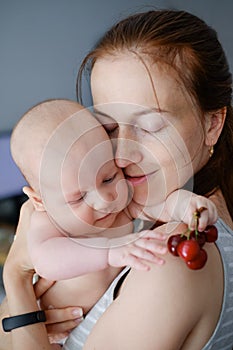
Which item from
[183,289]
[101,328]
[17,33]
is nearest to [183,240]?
[183,289]

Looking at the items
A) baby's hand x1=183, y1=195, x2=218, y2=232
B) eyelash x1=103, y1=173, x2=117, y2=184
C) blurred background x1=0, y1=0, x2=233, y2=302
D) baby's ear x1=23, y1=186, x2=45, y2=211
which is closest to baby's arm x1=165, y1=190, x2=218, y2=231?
baby's hand x1=183, y1=195, x2=218, y2=232

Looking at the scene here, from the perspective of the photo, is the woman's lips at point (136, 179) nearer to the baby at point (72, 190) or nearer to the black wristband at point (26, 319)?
the baby at point (72, 190)

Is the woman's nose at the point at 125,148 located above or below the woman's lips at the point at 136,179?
above

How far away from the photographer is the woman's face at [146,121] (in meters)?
0.95

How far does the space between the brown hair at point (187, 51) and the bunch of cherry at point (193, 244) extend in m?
0.30

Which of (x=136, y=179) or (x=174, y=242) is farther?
(x=136, y=179)

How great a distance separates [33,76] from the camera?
250 centimetres

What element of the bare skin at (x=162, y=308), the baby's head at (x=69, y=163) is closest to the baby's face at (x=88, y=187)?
the baby's head at (x=69, y=163)

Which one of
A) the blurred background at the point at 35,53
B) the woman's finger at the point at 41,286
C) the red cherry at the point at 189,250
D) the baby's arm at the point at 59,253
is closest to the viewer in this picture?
the red cherry at the point at 189,250

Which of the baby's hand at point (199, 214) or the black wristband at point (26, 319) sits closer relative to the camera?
the baby's hand at point (199, 214)

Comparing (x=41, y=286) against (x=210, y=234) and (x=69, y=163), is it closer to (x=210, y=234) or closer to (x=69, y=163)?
(x=69, y=163)

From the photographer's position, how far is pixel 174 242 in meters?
0.78

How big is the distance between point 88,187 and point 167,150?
163 mm

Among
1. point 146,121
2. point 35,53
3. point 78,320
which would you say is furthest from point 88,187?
point 35,53
